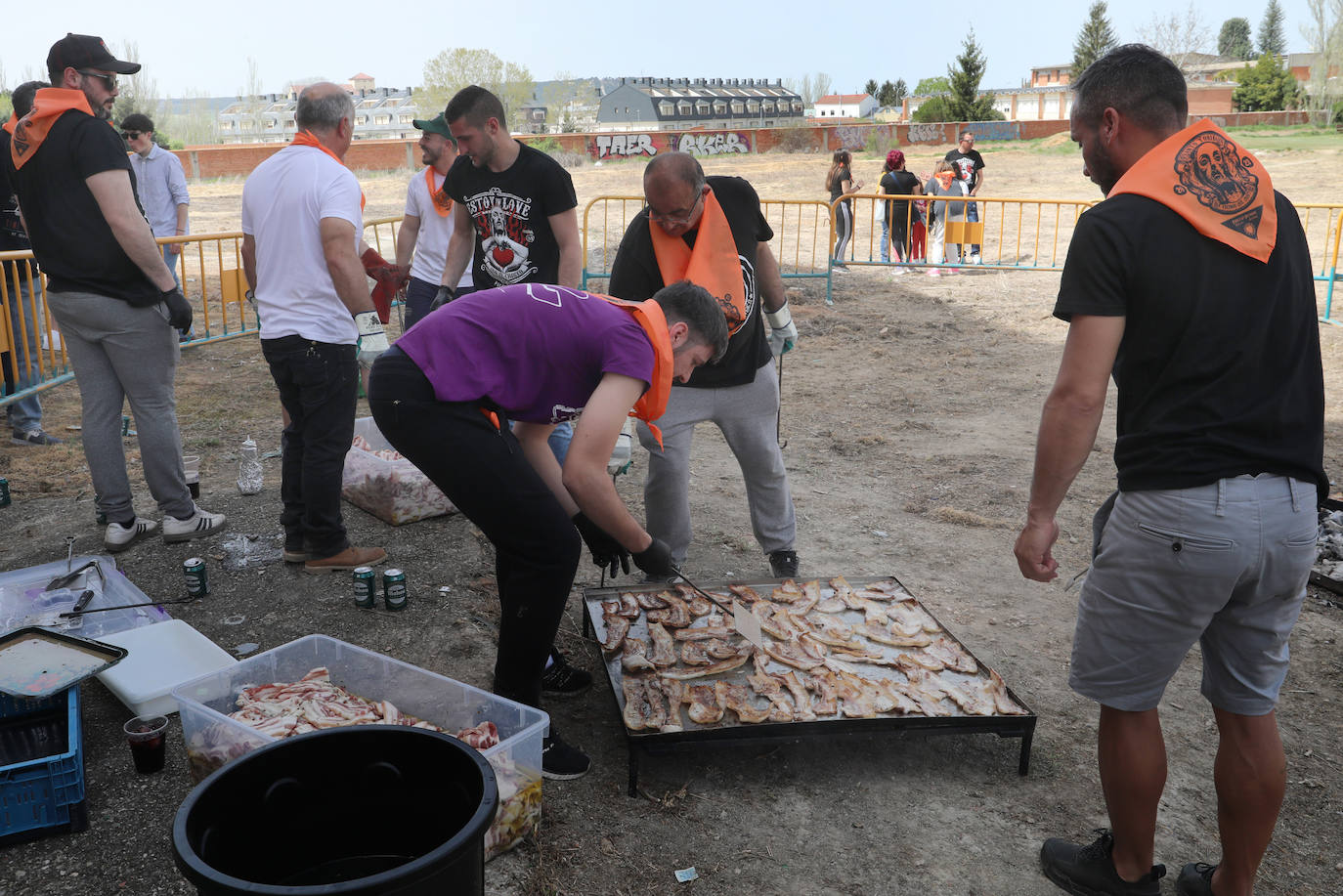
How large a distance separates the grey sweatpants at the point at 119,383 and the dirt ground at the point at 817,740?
36 centimetres

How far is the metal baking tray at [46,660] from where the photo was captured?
114 inches

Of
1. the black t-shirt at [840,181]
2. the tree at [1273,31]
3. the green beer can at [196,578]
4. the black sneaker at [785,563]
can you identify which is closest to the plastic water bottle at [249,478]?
the green beer can at [196,578]

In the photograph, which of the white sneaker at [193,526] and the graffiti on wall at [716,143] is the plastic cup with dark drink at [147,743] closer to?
the white sneaker at [193,526]

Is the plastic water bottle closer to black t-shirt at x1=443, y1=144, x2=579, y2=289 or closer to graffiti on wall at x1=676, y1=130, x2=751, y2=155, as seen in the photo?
black t-shirt at x1=443, y1=144, x2=579, y2=289

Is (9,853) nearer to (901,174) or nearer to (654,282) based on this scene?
(654,282)

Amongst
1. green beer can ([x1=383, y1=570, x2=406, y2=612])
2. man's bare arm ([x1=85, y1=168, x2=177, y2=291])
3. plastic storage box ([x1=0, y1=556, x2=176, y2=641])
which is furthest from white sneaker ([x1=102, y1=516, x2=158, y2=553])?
green beer can ([x1=383, y1=570, x2=406, y2=612])

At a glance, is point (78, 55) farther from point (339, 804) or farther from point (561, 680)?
point (339, 804)

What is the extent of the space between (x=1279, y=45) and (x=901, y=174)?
99909mm

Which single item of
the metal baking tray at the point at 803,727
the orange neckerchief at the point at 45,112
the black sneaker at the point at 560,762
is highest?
the orange neckerchief at the point at 45,112

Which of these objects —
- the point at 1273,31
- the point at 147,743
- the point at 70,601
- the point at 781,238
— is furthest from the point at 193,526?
the point at 1273,31

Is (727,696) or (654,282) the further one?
(654,282)

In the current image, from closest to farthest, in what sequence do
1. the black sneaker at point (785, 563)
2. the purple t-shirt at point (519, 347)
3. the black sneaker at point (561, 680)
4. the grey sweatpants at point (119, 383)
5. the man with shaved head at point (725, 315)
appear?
the purple t-shirt at point (519, 347), the black sneaker at point (561, 680), the man with shaved head at point (725, 315), the grey sweatpants at point (119, 383), the black sneaker at point (785, 563)

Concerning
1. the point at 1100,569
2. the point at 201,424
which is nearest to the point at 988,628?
the point at 1100,569

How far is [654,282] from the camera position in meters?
4.07
